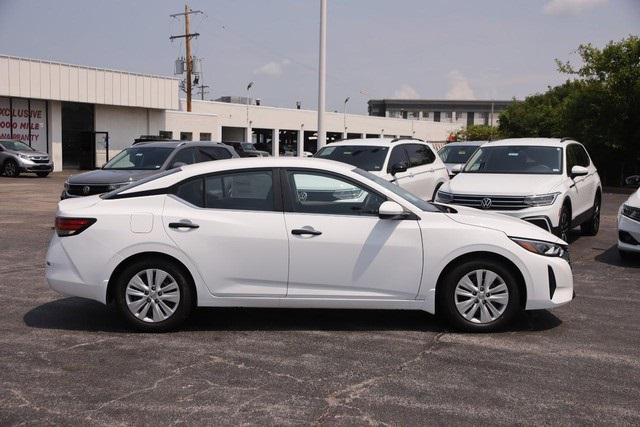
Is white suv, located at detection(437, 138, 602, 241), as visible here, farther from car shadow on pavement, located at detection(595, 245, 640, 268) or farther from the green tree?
the green tree

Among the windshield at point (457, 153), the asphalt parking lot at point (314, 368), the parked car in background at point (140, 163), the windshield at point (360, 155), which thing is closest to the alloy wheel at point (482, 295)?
the asphalt parking lot at point (314, 368)

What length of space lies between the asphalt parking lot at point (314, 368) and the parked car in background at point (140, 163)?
5.10 m

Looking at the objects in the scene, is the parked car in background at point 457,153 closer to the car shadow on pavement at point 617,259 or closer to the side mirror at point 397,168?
the side mirror at point 397,168

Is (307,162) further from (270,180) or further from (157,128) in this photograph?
(157,128)

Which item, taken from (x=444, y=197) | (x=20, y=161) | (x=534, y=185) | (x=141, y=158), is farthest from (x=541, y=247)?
(x=20, y=161)

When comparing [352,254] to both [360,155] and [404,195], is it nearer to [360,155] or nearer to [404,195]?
[404,195]

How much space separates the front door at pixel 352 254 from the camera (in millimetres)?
5816

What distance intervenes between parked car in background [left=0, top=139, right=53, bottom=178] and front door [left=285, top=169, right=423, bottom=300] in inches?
1065

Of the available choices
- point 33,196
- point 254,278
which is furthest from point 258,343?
point 33,196

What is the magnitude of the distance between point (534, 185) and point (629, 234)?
147cm

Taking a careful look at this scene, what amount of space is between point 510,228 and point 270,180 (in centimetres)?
217

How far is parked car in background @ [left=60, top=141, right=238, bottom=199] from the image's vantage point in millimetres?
12266

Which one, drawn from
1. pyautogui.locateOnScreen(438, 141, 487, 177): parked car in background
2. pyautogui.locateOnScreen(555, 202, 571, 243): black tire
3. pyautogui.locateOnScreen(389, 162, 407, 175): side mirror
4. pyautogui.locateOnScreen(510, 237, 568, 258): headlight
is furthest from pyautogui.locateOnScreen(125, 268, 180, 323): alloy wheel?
pyautogui.locateOnScreen(438, 141, 487, 177): parked car in background

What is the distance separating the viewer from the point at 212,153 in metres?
13.9
